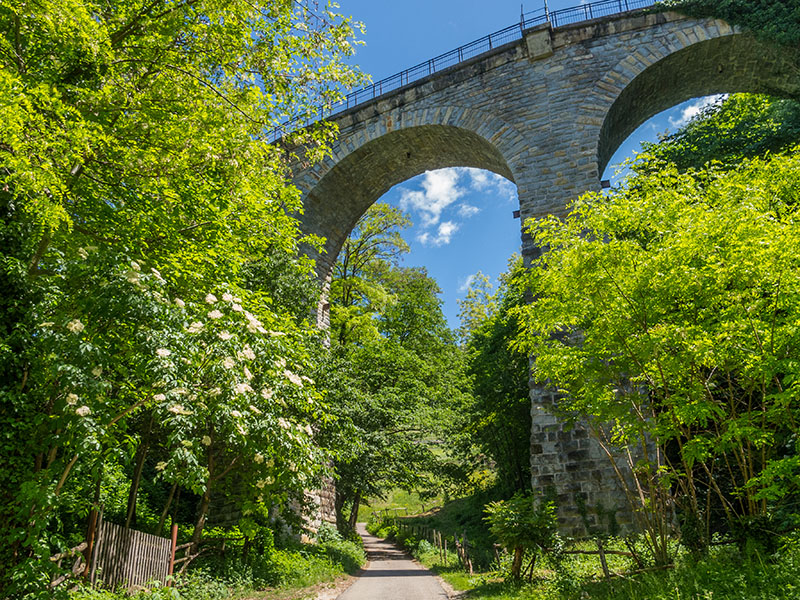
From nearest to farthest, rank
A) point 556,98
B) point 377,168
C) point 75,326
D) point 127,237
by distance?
point 75,326 → point 127,237 → point 556,98 → point 377,168

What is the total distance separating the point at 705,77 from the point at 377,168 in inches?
374

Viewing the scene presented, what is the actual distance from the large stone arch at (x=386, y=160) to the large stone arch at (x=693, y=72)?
9.30 ft

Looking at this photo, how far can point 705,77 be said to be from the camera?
13.7 m

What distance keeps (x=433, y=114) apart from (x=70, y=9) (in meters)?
11.0

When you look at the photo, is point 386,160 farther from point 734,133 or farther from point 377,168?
point 734,133

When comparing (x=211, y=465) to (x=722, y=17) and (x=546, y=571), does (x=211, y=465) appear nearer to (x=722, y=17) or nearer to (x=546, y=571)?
(x=546, y=571)

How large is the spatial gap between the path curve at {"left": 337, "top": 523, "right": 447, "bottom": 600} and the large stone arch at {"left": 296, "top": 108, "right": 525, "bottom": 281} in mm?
8598

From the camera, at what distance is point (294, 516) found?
974cm

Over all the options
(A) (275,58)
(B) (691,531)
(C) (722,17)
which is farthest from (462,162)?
(B) (691,531)

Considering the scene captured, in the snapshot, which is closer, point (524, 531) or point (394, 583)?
point (524, 531)

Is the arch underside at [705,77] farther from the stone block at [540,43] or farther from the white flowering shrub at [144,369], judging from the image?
the white flowering shrub at [144,369]

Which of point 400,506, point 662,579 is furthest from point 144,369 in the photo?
point 400,506

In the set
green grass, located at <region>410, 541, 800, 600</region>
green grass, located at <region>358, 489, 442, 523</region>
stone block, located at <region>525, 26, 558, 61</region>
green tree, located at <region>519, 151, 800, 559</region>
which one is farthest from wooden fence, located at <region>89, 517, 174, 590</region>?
green grass, located at <region>358, 489, 442, 523</region>

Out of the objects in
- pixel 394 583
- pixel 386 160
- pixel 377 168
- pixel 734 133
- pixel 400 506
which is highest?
pixel 734 133
